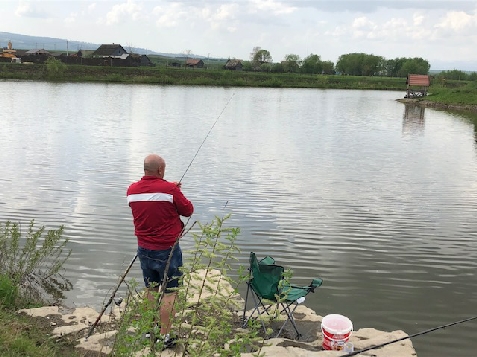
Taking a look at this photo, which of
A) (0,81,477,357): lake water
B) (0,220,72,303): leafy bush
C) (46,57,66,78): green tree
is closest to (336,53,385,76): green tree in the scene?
(46,57,66,78): green tree

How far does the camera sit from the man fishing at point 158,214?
4590 millimetres

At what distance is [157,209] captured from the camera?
4609mm

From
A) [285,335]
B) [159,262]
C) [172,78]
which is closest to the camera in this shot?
[159,262]

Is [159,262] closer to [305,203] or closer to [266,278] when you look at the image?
[266,278]

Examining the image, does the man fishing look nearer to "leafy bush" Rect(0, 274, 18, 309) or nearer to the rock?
the rock

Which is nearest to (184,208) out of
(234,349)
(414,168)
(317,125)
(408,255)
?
(234,349)

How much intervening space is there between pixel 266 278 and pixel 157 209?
5.07ft

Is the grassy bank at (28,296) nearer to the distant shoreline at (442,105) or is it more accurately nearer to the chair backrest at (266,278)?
the chair backrest at (266,278)

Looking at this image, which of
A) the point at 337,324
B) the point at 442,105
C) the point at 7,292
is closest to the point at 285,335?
the point at 337,324

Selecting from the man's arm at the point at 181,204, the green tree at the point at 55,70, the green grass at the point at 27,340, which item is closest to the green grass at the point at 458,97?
the man's arm at the point at 181,204

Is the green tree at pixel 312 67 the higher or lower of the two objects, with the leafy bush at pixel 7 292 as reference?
higher

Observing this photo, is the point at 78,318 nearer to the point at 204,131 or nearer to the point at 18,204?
the point at 18,204

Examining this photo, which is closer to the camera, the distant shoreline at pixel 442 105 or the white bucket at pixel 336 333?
the white bucket at pixel 336 333

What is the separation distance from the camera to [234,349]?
2.77m
